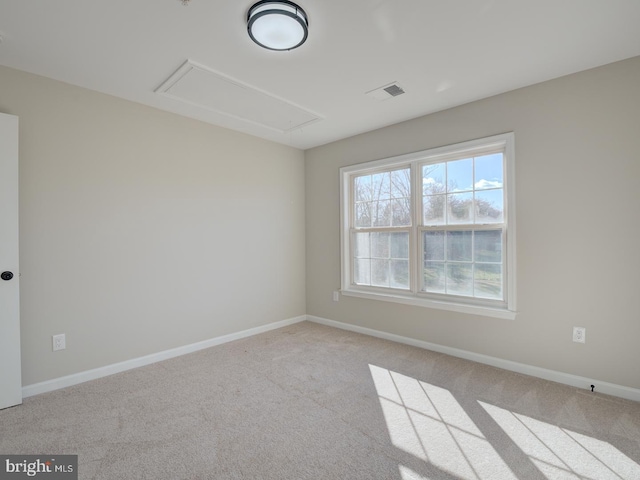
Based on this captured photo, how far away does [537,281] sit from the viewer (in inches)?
108

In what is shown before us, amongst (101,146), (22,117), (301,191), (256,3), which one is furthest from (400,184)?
(22,117)

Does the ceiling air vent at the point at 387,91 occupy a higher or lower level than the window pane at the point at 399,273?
higher

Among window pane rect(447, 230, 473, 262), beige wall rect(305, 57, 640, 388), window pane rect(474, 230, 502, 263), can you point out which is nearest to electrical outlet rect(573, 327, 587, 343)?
beige wall rect(305, 57, 640, 388)

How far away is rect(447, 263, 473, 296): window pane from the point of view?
3193mm

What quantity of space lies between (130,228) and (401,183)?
9.67 ft

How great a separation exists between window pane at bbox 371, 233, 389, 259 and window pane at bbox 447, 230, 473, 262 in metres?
0.78

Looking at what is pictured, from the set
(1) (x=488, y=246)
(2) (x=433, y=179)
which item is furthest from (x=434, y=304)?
(2) (x=433, y=179)

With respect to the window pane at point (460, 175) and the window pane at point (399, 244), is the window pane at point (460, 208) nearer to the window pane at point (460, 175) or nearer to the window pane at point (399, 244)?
the window pane at point (460, 175)

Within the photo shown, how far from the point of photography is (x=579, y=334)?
8.33ft

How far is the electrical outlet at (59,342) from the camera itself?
2591 mm

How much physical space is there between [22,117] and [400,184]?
3.56 metres

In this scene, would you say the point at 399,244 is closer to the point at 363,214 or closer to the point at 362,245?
the point at 362,245

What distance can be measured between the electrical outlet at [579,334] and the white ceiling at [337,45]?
209 cm

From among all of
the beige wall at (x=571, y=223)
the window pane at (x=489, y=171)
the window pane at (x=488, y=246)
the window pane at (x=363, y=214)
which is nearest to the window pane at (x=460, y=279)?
the window pane at (x=488, y=246)
